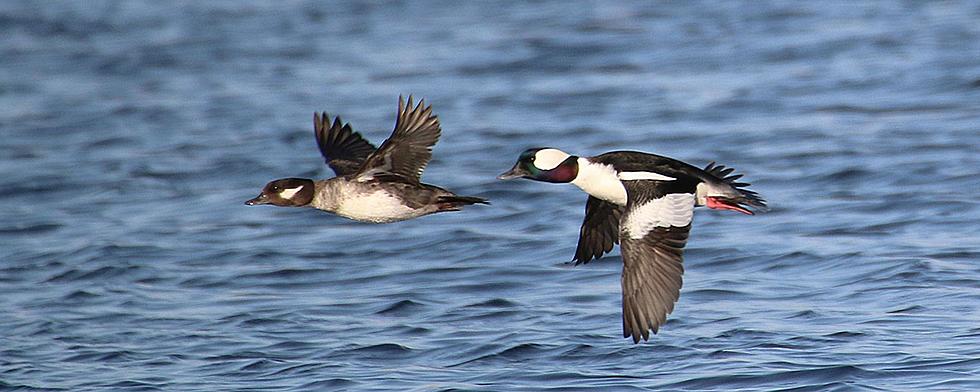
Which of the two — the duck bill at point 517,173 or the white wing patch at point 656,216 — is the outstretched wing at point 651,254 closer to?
the white wing patch at point 656,216

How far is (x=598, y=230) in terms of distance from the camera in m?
7.73

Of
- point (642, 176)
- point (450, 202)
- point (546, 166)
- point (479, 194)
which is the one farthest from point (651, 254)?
point (479, 194)

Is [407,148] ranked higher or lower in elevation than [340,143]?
higher

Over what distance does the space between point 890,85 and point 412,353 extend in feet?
24.8

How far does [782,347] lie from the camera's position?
25.0 feet

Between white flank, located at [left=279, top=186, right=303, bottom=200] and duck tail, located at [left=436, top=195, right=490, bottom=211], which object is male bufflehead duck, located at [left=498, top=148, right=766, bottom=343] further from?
white flank, located at [left=279, top=186, right=303, bottom=200]

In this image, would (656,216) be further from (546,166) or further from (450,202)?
(450,202)

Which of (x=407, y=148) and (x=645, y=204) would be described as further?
(x=407, y=148)

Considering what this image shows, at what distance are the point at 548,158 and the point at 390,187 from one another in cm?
77

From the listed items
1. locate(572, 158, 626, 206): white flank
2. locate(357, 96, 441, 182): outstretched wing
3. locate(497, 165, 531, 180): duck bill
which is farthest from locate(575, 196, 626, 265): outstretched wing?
locate(357, 96, 441, 182): outstretched wing

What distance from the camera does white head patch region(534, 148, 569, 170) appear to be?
23.7ft

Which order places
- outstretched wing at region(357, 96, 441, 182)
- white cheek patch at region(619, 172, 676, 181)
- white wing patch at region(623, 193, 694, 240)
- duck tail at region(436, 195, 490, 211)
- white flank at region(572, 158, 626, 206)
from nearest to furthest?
1. white wing patch at region(623, 193, 694, 240)
2. white cheek patch at region(619, 172, 676, 181)
3. white flank at region(572, 158, 626, 206)
4. duck tail at region(436, 195, 490, 211)
5. outstretched wing at region(357, 96, 441, 182)

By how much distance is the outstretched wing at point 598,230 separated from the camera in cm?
769

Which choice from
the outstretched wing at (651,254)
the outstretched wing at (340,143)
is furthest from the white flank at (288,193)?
the outstretched wing at (651,254)
